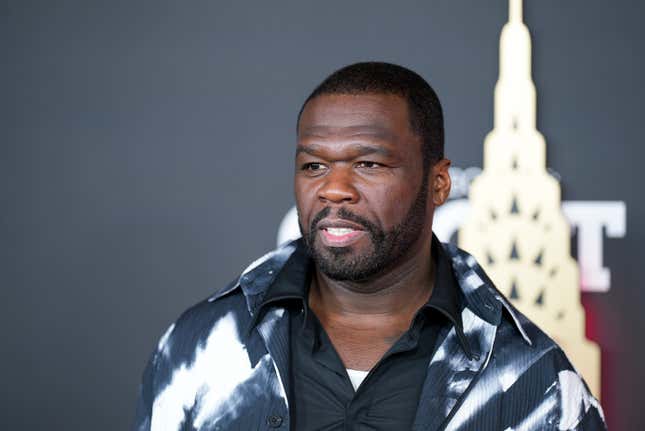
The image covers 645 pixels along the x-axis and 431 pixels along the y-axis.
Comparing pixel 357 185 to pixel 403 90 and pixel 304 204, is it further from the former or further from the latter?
pixel 403 90

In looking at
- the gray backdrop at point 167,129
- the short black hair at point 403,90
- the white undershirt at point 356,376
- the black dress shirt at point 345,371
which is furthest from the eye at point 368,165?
the gray backdrop at point 167,129

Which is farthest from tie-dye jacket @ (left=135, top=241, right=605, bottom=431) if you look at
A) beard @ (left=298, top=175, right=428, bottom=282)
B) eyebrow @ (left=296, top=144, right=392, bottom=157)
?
eyebrow @ (left=296, top=144, right=392, bottom=157)

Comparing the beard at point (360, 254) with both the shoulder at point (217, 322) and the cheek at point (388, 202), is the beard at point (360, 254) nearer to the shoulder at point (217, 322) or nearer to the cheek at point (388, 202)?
the cheek at point (388, 202)

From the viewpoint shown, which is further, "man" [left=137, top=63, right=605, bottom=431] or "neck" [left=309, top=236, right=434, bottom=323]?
"neck" [left=309, top=236, right=434, bottom=323]

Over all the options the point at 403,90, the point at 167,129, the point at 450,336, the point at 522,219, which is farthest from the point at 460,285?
the point at 167,129

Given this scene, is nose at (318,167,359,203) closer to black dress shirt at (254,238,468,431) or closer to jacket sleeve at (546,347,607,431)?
black dress shirt at (254,238,468,431)

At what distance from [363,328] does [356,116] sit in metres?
0.34

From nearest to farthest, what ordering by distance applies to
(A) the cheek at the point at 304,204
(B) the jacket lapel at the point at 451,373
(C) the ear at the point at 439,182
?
(B) the jacket lapel at the point at 451,373 < (A) the cheek at the point at 304,204 < (C) the ear at the point at 439,182

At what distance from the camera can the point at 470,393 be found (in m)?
1.28

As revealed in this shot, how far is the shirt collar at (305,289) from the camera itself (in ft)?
4.42

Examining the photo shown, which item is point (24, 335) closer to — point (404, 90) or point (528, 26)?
point (404, 90)

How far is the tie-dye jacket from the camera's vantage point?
1.27 m

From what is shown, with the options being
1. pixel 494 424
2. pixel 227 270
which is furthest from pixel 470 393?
pixel 227 270

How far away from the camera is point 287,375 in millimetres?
1288
